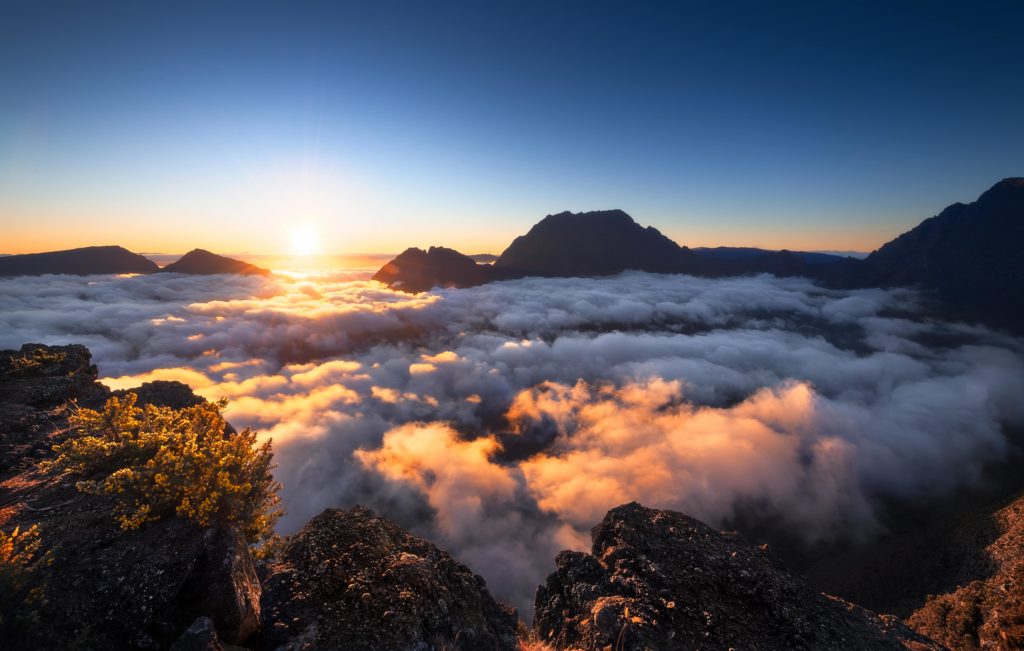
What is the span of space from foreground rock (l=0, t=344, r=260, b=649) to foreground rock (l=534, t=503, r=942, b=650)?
31.6ft

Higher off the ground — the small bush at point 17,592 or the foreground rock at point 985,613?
the small bush at point 17,592

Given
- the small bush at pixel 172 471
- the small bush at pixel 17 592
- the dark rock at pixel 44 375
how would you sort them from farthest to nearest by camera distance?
the dark rock at pixel 44 375 → the small bush at pixel 172 471 → the small bush at pixel 17 592

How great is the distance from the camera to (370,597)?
880 cm

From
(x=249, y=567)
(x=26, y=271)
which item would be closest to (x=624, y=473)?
(x=249, y=567)

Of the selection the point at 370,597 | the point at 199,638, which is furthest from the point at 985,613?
the point at 199,638

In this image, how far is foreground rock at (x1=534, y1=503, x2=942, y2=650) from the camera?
11.0 m

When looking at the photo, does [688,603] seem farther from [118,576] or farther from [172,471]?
[172,471]

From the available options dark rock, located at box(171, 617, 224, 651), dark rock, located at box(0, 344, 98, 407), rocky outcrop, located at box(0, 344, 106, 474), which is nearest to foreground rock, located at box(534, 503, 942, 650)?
dark rock, located at box(171, 617, 224, 651)

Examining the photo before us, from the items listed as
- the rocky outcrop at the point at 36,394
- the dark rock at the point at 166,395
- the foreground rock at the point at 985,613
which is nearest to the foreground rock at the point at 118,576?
the rocky outcrop at the point at 36,394

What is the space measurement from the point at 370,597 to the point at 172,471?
203 inches

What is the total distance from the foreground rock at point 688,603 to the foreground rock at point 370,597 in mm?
2789

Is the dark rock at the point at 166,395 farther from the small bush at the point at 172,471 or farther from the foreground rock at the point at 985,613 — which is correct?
the foreground rock at the point at 985,613

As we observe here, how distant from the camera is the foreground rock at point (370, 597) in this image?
799cm

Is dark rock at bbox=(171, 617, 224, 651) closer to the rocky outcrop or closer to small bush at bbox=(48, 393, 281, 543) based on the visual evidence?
small bush at bbox=(48, 393, 281, 543)
